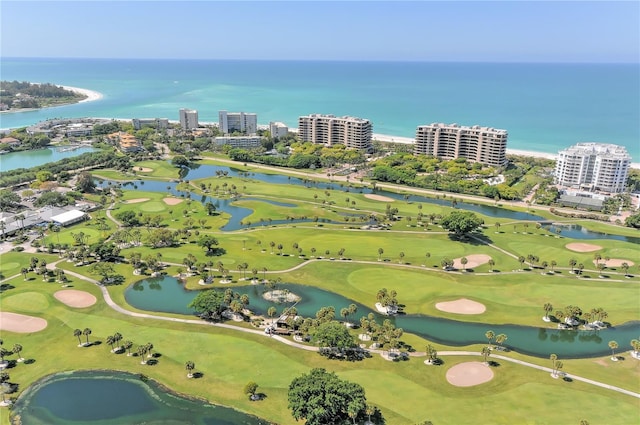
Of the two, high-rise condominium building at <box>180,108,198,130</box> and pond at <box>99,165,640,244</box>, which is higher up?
high-rise condominium building at <box>180,108,198,130</box>

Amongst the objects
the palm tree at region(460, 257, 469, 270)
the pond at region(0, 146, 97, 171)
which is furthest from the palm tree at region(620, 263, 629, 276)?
the pond at region(0, 146, 97, 171)

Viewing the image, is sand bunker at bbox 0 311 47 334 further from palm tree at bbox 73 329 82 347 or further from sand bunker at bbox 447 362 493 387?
sand bunker at bbox 447 362 493 387

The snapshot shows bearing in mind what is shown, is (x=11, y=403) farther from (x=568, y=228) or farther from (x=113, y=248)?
(x=568, y=228)

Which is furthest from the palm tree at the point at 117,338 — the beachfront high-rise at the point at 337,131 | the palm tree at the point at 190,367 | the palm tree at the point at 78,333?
the beachfront high-rise at the point at 337,131

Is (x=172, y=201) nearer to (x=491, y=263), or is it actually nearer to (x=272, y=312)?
(x=272, y=312)

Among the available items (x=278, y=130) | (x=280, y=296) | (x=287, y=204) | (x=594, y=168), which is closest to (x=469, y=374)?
(x=280, y=296)

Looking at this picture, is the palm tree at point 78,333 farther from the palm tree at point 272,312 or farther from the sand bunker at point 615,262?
the sand bunker at point 615,262
